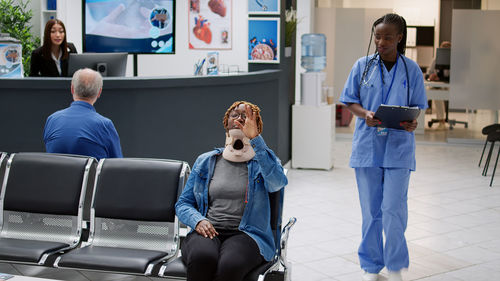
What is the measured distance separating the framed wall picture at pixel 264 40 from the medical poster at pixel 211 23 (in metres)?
1.03

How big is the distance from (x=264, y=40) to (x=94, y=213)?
4.18 m

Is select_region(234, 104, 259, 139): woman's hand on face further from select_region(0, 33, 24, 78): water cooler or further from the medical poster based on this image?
the medical poster

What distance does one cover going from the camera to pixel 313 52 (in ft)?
27.9

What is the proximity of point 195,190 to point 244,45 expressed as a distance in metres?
5.29

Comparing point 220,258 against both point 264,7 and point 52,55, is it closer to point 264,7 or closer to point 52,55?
point 52,55

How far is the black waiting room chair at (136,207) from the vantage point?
3911 mm

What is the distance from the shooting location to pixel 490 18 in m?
10.3

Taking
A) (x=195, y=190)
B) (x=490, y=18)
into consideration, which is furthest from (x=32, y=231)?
(x=490, y=18)

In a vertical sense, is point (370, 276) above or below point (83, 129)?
below

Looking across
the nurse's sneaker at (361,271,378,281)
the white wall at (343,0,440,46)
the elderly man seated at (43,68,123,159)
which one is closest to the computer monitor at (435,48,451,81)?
the white wall at (343,0,440,46)

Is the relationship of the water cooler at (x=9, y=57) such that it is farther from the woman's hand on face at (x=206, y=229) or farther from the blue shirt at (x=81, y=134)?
the woman's hand on face at (x=206, y=229)

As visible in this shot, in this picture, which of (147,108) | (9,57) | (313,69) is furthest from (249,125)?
(313,69)

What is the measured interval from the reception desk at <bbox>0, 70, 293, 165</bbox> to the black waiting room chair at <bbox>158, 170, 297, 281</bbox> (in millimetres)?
2559

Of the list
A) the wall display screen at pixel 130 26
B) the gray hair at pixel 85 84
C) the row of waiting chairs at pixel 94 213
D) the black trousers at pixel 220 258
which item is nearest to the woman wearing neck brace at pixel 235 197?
the black trousers at pixel 220 258
